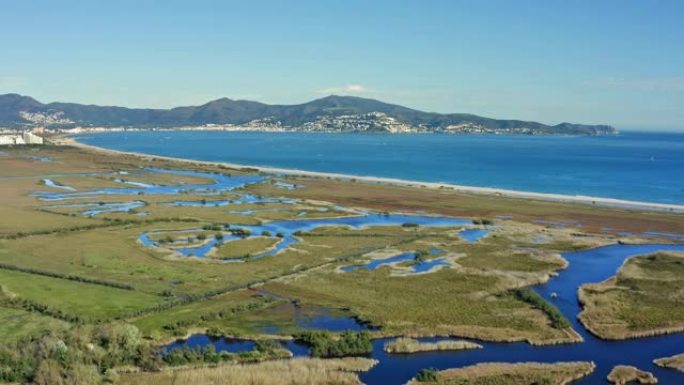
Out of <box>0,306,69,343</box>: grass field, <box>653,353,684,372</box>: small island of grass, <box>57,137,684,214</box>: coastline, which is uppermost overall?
<box>57,137,684,214</box>: coastline

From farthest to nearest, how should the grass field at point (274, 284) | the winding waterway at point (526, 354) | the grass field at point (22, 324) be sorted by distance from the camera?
the grass field at point (22, 324)
the grass field at point (274, 284)
the winding waterway at point (526, 354)

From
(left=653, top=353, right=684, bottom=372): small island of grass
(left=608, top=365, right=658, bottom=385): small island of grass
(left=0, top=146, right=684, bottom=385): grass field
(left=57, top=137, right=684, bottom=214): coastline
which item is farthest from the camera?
(left=57, top=137, right=684, bottom=214): coastline

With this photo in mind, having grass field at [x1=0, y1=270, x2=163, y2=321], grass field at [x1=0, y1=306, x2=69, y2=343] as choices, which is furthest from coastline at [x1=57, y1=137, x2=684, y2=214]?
grass field at [x1=0, y1=306, x2=69, y2=343]

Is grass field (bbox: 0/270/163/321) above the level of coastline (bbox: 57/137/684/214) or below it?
below

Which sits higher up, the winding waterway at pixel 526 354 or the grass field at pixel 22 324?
the grass field at pixel 22 324

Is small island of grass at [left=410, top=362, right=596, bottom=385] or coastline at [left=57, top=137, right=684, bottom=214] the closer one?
small island of grass at [left=410, top=362, right=596, bottom=385]

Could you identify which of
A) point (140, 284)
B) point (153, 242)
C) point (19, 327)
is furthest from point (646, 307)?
point (153, 242)

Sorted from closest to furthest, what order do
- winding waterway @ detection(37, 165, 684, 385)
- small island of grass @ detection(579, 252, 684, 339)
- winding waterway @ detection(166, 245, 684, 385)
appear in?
winding waterway @ detection(166, 245, 684, 385), winding waterway @ detection(37, 165, 684, 385), small island of grass @ detection(579, 252, 684, 339)

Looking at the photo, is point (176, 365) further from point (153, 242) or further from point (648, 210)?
point (648, 210)

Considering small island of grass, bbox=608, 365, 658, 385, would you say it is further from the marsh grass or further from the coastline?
the coastline

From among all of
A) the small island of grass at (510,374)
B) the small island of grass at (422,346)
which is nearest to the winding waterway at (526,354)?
the small island of grass at (422,346)

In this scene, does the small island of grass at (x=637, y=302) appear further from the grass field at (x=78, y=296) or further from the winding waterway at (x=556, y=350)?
the grass field at (x=78, y=296)

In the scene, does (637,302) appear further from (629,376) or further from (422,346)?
(422,346)
